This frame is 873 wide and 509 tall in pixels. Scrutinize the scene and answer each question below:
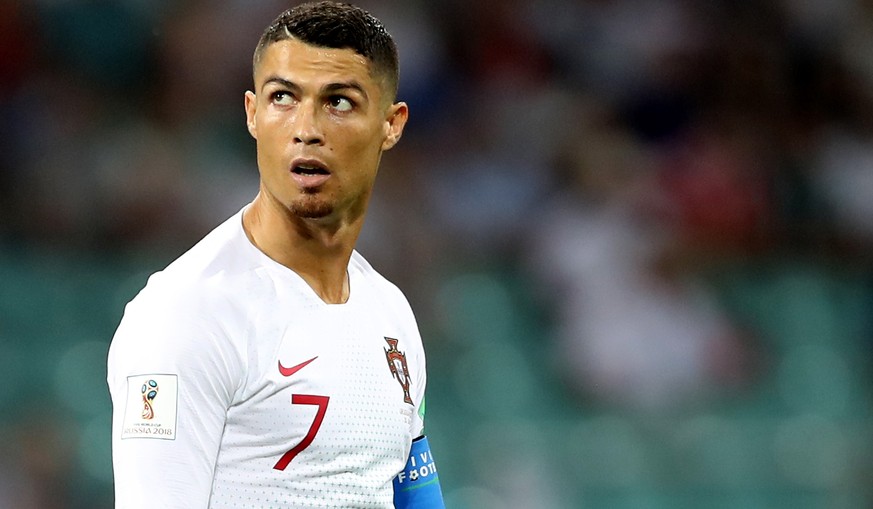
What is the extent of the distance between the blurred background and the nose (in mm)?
3753

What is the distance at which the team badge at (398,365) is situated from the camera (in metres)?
3.21

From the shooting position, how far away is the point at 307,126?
2971 mm

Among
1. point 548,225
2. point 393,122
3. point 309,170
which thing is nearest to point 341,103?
point 309,170

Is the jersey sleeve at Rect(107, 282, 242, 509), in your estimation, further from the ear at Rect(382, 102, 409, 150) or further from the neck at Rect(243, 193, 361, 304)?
the ear at Rect(382, 102, 409, 150)

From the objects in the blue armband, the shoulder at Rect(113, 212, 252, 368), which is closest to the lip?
the shoulder at Rect(113, 212, 252, 368)

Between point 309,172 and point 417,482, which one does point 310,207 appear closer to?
point 309,172

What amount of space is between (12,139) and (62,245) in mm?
838

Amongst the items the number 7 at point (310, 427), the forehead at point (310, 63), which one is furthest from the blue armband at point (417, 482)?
the forehead at point (310, 63)

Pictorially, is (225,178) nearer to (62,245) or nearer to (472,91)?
(62,245)

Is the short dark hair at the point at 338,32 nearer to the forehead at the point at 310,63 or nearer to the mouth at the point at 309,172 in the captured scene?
the forehead at the point at 310,63

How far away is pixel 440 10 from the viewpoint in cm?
945

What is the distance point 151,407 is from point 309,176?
66 centimetres

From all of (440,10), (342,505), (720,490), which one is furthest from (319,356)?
(440,10)

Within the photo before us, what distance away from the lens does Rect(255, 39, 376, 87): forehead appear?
2.99 meters
